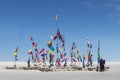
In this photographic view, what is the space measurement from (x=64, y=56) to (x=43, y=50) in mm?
3994

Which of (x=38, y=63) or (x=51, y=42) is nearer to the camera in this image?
(x=51, y=42)

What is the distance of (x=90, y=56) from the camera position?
70312 millimetres

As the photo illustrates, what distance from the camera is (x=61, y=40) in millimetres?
67062

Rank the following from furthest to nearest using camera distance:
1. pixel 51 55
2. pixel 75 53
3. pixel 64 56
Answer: pixel 75 53
pixel 64 56
pixel 51 55

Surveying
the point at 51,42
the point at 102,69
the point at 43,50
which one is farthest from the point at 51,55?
the point at 102,69

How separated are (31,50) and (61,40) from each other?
1053cm

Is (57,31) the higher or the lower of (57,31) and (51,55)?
the higher

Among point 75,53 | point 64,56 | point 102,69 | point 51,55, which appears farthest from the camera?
point 75,53

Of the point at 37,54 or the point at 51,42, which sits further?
the point at 37,54

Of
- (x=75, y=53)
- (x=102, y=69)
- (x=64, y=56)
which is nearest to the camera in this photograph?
(x=102, y=69)

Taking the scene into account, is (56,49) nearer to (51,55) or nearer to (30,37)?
(51,55)

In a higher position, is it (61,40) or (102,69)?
(61,40)

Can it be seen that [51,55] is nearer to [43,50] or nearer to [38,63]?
[43,50]

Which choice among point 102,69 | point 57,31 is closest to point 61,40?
point 57,31
